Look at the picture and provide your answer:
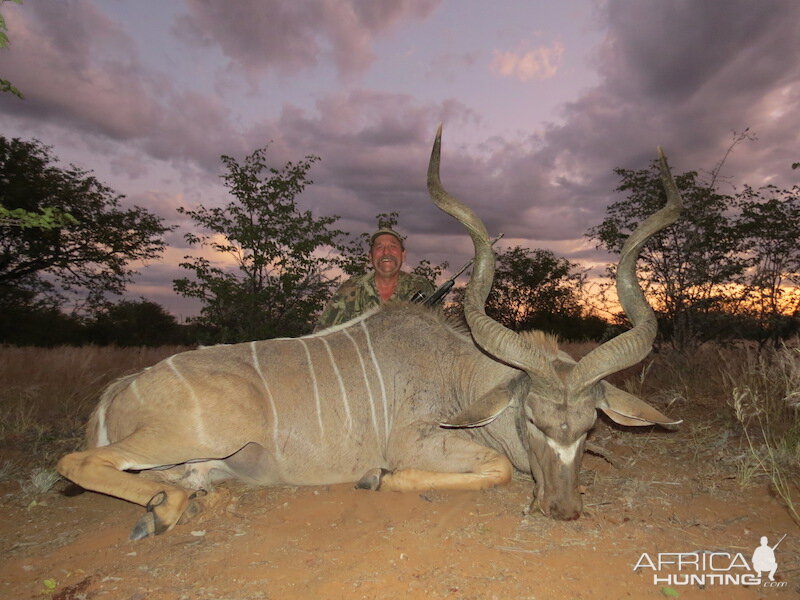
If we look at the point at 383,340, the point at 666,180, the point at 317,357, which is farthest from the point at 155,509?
the point at 666,180

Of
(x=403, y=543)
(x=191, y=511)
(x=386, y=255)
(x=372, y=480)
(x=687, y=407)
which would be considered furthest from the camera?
(x=386, y=255)

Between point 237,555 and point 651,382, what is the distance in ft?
16.5

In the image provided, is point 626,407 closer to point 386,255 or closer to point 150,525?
point 150,525

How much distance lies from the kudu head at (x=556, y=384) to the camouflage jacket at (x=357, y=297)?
7.45 ft

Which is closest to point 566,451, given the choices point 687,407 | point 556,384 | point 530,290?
point 556,384

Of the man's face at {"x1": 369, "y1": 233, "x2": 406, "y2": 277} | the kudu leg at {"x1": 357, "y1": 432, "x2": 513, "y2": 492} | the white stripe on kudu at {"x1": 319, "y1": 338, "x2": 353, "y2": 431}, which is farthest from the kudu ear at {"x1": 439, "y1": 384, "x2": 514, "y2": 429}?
the man's face at {"x1": 369, "y1": 233, "x2": 406, "y2": 277}

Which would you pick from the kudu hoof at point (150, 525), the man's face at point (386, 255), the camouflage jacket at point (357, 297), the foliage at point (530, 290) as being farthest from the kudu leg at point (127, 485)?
the foliage at point (530, 290)

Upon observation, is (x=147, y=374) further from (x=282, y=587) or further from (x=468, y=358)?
(x=468, y=358)

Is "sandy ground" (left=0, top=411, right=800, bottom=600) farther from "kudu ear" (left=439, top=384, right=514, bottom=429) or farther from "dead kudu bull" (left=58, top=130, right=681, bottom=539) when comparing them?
"kudu ear" (left=439, top=384, right=514, bottom=429)

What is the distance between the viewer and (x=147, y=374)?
304 cm

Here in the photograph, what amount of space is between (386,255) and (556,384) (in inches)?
118

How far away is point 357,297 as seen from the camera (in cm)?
550

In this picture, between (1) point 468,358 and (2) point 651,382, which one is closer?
(1) point 468,358

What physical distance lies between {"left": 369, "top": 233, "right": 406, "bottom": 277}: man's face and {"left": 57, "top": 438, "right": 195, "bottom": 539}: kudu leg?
3.15 metres
